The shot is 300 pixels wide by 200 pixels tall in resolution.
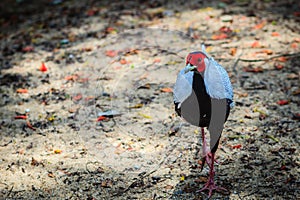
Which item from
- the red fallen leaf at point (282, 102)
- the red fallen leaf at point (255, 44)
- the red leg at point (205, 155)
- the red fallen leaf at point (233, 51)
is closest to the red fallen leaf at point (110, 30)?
the red fallen leaf at point (233, 51)

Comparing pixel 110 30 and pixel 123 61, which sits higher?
pixel 110 30

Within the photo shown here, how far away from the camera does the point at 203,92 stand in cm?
324

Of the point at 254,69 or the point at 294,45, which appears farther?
the point at 294,45

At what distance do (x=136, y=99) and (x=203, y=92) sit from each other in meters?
1.63

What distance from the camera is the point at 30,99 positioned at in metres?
4.94

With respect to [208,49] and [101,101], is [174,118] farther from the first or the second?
[208,49]

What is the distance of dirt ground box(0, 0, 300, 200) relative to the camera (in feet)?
12.2

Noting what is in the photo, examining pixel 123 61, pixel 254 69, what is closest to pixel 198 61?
pixel 254 69

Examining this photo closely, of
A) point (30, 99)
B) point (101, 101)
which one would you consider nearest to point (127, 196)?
point (101, 101)

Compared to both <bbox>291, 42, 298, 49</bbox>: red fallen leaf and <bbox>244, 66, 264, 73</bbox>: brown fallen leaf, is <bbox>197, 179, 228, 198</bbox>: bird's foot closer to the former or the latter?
<bbox>244, 66, 264, 73</bbox>: brown fallen leaf

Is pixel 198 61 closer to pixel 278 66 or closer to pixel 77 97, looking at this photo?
pixel 77 97

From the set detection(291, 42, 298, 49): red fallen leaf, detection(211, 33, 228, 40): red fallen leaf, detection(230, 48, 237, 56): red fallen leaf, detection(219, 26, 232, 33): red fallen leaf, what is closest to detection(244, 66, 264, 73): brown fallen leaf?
detection(230, 48, 237, 56): red fallen leaf

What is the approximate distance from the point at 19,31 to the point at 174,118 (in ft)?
10.3

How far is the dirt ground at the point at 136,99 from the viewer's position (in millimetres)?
3707
